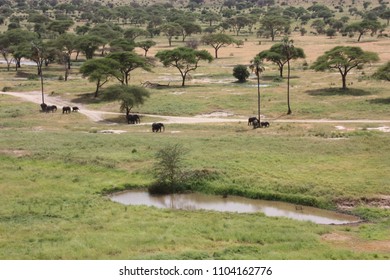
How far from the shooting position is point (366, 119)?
63.9m

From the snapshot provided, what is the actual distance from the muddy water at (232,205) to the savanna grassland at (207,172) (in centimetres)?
86

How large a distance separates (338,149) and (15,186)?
29032 mm

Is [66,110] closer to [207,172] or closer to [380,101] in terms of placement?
[207,172]

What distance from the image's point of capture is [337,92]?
79938 mm

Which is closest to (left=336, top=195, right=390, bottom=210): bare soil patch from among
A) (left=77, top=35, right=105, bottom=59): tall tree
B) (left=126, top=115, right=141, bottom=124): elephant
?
(left=126, top=115, right=141, bottom=124): elephant

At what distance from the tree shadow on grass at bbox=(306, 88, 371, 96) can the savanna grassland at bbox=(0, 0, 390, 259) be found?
15 cm

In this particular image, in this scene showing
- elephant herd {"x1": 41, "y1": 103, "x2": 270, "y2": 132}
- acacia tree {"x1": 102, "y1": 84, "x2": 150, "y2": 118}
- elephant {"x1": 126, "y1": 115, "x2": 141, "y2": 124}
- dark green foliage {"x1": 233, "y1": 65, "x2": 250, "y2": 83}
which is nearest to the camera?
elephant herd {"x1": 41, "y1": 103, "x2": 270, "y2": 132}

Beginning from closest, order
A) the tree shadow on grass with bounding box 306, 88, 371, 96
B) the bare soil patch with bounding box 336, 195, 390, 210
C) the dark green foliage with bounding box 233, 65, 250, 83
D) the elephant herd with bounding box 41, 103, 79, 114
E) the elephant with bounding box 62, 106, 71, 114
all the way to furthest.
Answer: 1. the bare soil patch with bounding box 336, 195, 390, 210
2. the elephant with bounding box 62, 106, 71, 114
3. the elephant herd with bounding box 41, 103, 79, 114
4. the tree shadow on grass with bounding box 306, 88, 371, 96
5. the dark green foliage with bounding box 233, 65, 250, 83

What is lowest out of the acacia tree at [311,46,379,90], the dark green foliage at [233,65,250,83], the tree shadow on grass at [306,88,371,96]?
the tree shadow on grass at [306,88,371,96]

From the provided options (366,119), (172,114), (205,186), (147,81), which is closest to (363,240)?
(205,186)

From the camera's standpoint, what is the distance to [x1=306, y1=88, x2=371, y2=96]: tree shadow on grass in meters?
78.4

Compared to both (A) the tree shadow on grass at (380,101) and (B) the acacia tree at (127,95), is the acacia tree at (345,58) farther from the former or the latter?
(B) the acacia tree at (127,95)

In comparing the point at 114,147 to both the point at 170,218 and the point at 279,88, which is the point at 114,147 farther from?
the point at 279,88

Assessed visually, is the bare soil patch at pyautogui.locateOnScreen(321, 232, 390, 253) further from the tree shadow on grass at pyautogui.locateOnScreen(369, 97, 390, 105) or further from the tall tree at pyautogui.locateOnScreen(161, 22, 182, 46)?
the tall tree at pyautogui.locateOnScreen(161, 22, 182, 46)
